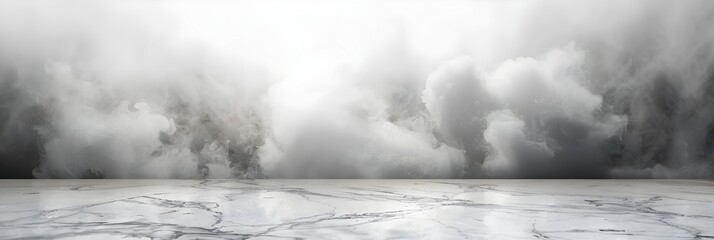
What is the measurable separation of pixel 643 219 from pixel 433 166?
2561mm

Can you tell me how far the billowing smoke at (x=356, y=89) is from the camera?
13.5ft

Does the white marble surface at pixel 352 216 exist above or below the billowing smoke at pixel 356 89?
below

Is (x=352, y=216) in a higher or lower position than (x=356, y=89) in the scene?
lower

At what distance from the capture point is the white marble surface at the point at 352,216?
143 cm

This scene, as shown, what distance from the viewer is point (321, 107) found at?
164 inches

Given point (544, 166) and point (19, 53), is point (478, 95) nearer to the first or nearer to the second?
point (544, 166)

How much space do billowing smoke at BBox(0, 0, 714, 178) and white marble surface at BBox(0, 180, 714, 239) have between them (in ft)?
5.05

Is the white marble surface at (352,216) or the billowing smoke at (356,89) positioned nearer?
the white marble surface at (352,216)

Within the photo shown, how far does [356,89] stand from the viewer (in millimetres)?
4289

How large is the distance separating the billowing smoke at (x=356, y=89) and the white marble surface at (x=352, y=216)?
1.54 m

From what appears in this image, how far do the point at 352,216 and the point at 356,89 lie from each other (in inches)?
101

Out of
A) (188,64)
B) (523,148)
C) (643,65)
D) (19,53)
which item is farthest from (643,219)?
(19,53)

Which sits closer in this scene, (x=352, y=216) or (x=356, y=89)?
(x=352, y=216)

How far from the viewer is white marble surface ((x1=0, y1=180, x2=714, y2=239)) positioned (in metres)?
1.43
